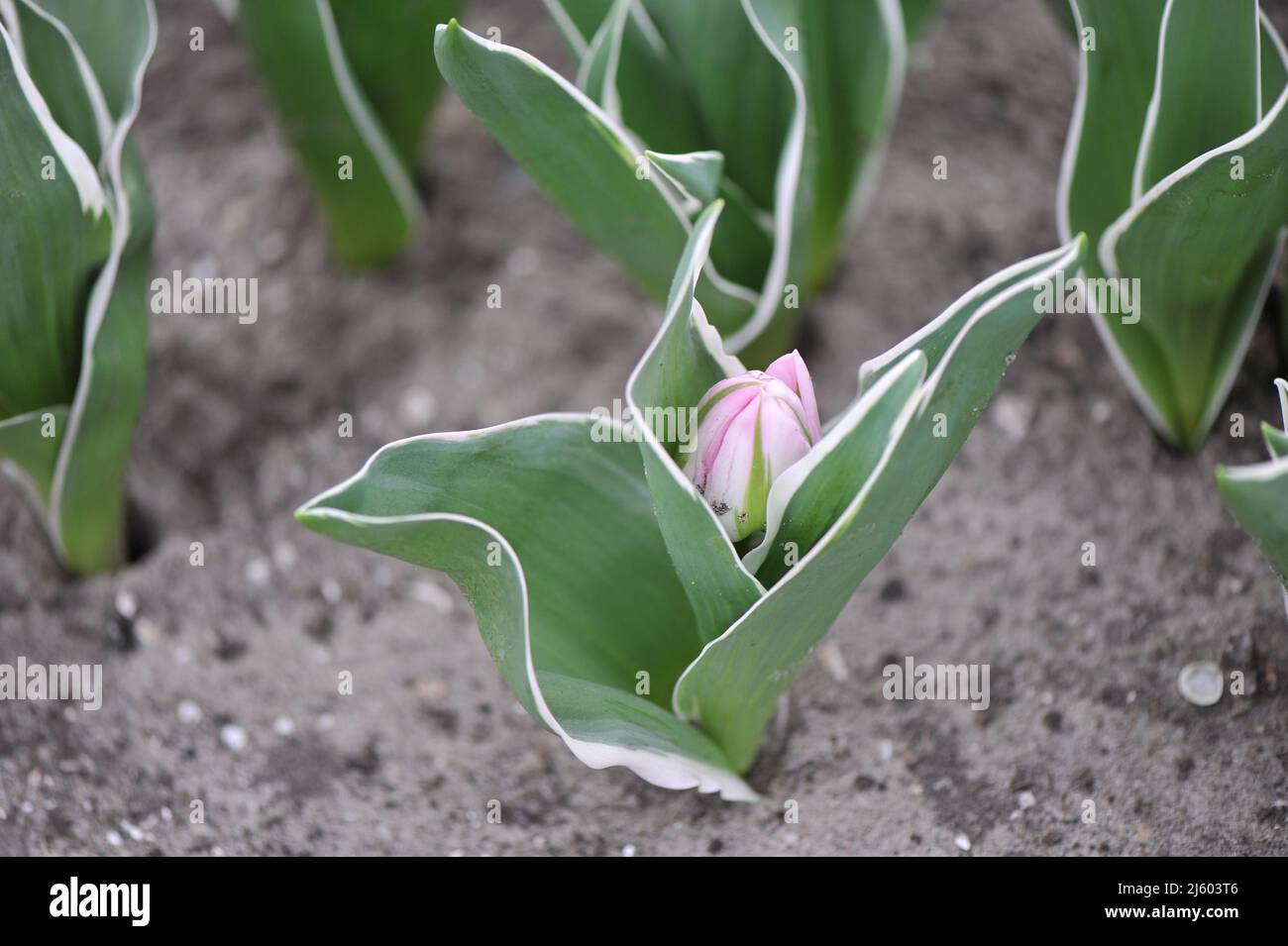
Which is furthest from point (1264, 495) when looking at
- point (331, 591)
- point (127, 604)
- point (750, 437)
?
point (127, 604)

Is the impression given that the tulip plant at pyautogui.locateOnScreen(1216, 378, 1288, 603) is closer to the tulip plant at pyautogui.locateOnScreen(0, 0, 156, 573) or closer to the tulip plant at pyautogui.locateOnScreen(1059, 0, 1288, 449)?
the tulip plant at pyautogui.locateOnScreen(1059, 0, 1288, 449)

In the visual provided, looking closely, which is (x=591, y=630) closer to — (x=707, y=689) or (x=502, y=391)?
(x=707, y=689)

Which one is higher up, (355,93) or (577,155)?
(355,93)

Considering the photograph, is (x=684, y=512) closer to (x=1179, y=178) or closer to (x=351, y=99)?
(x=1179, y=178)

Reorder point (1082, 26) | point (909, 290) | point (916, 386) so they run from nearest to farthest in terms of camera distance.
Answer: point (916, 386) → point (1082, 26) → point (909, 290)

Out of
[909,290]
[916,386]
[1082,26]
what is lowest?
[916,386]

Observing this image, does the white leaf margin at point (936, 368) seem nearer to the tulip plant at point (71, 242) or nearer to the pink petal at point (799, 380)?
the pink petal at point (799, 380)
